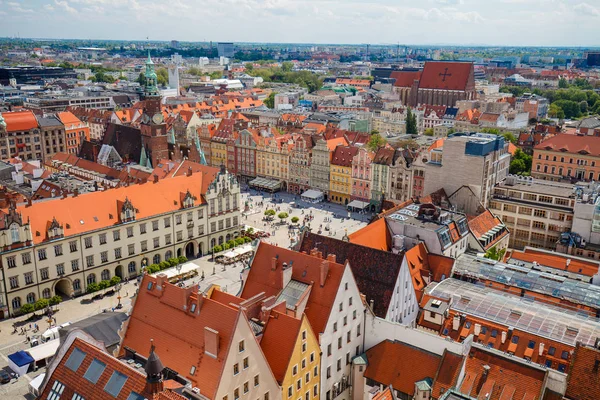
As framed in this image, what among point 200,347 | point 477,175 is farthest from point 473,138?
point 200,347

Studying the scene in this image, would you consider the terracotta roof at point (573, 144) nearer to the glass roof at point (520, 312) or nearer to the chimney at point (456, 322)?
the glass roof at point (520, 312)

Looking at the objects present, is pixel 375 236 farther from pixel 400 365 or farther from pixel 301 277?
pixel 400 365

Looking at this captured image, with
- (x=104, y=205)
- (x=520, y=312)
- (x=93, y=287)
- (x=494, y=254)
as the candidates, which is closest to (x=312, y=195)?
(x=494, y=254)

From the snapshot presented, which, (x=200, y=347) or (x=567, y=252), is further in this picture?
(x=567, y=252)

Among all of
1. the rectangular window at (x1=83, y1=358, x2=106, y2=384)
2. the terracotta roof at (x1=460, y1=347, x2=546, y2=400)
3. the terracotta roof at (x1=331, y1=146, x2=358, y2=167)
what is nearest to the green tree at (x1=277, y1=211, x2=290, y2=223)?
the terracotta roof at (x1=331, y1=146, x2=358, y2=167)

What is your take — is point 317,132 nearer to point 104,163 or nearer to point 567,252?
point 104,163

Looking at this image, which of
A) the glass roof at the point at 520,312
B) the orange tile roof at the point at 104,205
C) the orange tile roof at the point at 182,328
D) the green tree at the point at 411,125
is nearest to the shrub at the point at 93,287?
the orange tile roof at the point at 104,205
